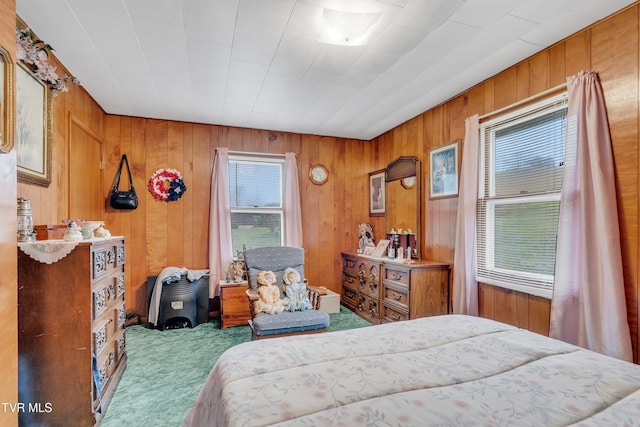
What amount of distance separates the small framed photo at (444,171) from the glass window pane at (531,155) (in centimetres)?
43

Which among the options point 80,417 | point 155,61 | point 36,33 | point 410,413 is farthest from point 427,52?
point 80,417

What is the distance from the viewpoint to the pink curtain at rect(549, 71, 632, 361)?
5.90 ft

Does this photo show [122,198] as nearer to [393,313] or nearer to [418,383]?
[393,313]

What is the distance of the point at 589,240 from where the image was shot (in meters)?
1.92

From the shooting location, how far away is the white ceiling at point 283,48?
1.82m

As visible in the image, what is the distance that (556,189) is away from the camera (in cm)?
225

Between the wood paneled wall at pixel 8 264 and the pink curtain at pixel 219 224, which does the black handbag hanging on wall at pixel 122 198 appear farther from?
the wood paneled wall at pixel 8 264

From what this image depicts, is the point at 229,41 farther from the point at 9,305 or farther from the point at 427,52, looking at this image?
the point at 9,305

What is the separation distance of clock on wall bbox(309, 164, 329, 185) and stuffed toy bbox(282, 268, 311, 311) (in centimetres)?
177

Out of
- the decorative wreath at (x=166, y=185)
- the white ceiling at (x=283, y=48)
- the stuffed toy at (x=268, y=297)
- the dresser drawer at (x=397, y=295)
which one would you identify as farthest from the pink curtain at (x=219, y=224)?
the dresser drawer at (x=397, y=295)

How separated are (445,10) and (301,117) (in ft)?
7.15

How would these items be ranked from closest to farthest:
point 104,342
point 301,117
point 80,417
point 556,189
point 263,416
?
point 263,416 → point 80,417 → point 104,342 → point 556,189 → point 301,117

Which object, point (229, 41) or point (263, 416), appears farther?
point (229, 41)

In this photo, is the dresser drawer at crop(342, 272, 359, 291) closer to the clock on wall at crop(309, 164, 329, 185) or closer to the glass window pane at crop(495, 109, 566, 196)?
the clock on wall at crop(309, 164, 329, 185)
